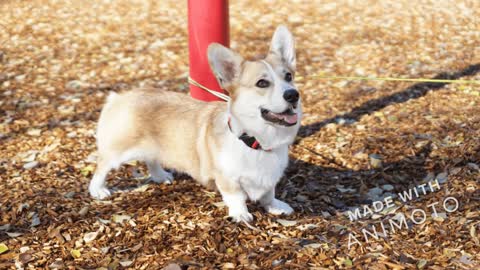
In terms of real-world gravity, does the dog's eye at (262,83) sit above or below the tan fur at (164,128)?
above

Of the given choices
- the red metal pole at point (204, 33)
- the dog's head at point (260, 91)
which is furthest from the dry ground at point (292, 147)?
the red metal pole at point (204, 33)

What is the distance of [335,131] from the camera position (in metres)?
5.10

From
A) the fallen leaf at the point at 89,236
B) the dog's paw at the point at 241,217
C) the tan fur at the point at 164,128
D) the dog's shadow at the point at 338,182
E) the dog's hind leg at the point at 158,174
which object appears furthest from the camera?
the dog's hind leg at the point at 158,174

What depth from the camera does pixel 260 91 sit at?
3314 mm

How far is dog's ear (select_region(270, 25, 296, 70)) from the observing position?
3.56 metres

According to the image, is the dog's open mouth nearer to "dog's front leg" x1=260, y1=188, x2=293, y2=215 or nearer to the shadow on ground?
"dog's front leg" x1=260, y1=188, x2=293, y2=215

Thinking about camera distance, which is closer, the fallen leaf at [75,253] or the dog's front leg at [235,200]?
the fallen leaf at [75,253]

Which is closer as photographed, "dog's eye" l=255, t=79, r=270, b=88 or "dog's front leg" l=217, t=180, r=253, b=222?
"dog's eye" l=255, t=79, r=270, b=88

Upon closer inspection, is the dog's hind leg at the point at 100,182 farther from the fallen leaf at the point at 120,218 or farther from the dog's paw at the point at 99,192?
the fallen leaf at the point at 120,218

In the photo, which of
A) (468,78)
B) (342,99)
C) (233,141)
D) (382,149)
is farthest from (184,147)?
(468,78)

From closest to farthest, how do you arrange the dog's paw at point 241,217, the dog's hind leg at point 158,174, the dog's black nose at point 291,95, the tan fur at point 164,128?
1. the dog's black nose at point 291,95
2. the dog's paw at point 241,217
3. the tan fur at point 164,128
4. the dog's hind leg at point 158,174

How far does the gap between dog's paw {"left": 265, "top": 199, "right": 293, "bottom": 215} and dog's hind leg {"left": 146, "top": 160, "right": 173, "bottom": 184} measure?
867mm

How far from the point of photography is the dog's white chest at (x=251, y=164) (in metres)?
3.49

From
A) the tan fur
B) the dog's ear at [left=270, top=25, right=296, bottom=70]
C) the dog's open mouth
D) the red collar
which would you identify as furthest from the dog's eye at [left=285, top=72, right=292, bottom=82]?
the tan fur
